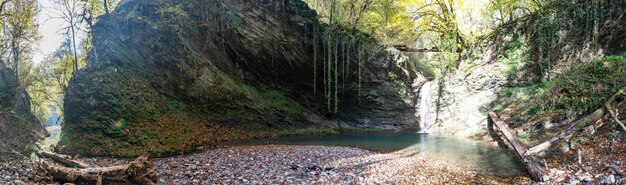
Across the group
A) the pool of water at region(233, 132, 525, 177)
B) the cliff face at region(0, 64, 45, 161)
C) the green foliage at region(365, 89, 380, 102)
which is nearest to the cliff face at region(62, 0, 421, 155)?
the green foliage at region(365, 89, 380, 102)

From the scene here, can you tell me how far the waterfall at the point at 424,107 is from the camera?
1996 centimetres

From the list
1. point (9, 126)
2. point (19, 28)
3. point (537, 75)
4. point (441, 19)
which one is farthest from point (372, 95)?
point (19, 28)

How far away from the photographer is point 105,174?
5.88 metres

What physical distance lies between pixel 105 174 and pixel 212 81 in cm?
1090

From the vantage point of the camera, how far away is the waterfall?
65.5 ft

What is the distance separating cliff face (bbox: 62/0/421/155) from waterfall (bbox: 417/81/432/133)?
2.01 ft

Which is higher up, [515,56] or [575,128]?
[515,56]

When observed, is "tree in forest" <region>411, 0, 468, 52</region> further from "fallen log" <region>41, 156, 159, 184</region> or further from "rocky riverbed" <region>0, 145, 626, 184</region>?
"fallen log" <region>41, 156, 159, 184</region>

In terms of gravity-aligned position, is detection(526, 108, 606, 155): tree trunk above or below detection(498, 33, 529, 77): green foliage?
below

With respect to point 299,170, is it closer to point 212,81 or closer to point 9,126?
point 212,81

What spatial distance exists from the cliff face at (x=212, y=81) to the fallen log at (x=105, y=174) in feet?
15.0

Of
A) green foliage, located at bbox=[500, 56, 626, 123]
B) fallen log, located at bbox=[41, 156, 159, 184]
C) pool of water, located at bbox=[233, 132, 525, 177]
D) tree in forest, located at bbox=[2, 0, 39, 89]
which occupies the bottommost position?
pool of water, located at bbox=[233, 132, 525, 177]

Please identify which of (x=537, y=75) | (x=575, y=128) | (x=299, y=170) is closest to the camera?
(x=299, y=170)

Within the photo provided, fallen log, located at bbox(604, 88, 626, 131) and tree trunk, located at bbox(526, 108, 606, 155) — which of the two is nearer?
fallen log, located at bbox(604, 88, 626, 131)
